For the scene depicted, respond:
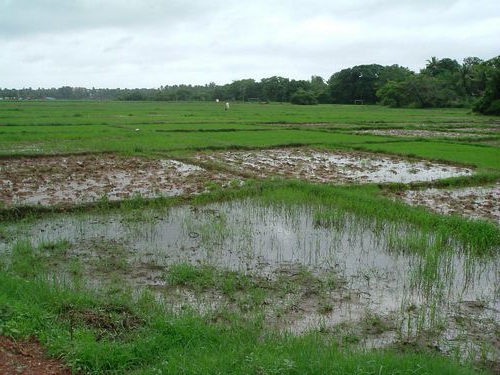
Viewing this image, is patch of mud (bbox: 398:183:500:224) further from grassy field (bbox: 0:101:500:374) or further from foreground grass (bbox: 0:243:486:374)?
foreground grass (bbox: 0:243:486:374)

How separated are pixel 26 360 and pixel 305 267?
10.7 feet

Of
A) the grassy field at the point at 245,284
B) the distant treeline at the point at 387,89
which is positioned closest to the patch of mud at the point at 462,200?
the grassy field at the point at 245,284

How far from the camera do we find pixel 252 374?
3.09 m

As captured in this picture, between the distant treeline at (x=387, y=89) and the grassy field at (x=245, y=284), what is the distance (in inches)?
1394

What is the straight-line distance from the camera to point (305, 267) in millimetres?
5633

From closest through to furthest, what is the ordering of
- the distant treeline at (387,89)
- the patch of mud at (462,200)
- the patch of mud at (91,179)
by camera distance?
the patch of mud at (462,200), the patch of mud at (91,179), the distant treeline at (387,89)

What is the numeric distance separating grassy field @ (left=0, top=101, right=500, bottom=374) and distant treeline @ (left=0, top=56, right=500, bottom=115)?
3541cm

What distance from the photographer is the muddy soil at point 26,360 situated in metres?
3.18

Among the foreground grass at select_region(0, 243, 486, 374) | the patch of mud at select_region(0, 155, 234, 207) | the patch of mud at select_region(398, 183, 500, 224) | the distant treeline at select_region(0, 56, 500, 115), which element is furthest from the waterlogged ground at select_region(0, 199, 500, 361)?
the distant treeline at select_region(0, 56, 500, 115)

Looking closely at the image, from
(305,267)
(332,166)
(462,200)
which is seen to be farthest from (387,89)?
(305,267)

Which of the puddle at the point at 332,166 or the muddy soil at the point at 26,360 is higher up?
the puddle at the point at 332,166

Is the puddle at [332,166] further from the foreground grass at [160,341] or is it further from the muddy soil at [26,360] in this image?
the muddy soil at [26,360]

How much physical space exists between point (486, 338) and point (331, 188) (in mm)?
5641

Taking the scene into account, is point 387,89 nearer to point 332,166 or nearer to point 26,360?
point 332,166
